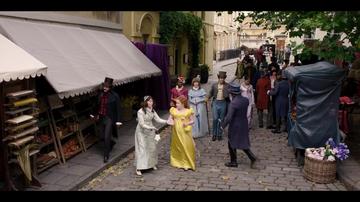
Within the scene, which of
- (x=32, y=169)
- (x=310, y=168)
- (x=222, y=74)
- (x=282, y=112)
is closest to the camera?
(x=32, y=169)

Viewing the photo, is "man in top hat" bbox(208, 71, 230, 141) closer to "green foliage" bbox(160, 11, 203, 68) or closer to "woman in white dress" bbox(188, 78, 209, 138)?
"woman in white dress" bbox(188, 78, 209, 138)

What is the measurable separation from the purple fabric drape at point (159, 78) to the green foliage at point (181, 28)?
3.64 metres

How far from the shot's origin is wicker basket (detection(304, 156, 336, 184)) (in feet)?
24.4

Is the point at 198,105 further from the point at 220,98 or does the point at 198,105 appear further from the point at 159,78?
the point at 159,78

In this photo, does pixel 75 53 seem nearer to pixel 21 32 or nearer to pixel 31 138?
pixel 21 32

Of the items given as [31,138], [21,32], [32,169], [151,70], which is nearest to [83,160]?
[32,169]

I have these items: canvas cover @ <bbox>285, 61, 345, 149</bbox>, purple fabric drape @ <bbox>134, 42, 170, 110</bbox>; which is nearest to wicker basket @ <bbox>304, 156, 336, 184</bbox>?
canvas cover @ <bbox>285, 61, 345, 149</bbox>

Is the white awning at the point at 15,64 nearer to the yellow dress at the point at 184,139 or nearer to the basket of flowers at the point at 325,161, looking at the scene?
the yellow dress at the point at 184,139

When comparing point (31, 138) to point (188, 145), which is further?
point (188, 145)

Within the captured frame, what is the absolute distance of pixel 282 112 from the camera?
36.4 feet

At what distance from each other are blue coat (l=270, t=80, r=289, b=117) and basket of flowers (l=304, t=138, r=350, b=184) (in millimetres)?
3344

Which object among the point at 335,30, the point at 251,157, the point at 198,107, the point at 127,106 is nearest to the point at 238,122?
the point at 251,157
